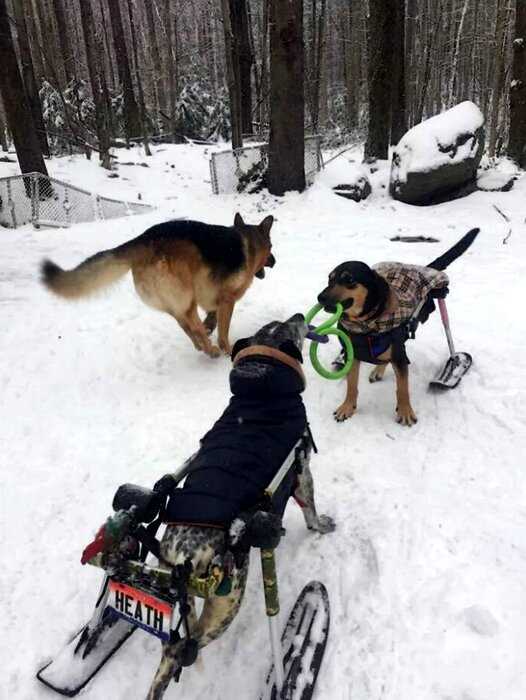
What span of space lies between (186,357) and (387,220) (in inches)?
242

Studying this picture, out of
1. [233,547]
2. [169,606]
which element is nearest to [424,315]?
[233,547]

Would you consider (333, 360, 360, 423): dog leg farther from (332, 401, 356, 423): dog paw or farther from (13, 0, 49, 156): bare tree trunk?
(13, 0, 49, 156): bare tree trunk

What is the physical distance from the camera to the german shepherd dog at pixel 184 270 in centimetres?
423

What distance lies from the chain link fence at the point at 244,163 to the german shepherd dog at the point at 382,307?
25.5ft

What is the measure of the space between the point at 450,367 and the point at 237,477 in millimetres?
3017

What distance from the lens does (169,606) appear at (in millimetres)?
1765

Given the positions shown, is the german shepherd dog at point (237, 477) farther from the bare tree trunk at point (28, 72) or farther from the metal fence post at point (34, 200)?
the bare tree trunk at point (28, 72)

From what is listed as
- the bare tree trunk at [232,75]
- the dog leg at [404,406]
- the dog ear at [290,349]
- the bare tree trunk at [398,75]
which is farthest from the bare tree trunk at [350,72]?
the dog ear at [290,349]

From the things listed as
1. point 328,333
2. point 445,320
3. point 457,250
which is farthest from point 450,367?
point 328,333

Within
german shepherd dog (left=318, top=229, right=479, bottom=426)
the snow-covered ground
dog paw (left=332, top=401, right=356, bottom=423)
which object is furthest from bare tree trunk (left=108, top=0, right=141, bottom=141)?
dog paw (left=332, top=401, right=356, bottom=423)

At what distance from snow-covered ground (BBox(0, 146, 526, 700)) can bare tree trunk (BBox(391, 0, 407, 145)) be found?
8.29 meters

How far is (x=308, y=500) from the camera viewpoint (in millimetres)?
2814

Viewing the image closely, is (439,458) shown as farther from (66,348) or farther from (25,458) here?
(66,348)

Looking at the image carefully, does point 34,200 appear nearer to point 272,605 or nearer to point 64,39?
point 272,605
